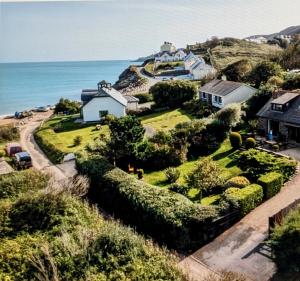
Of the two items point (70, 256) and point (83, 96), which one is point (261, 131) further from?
point (83, 96)

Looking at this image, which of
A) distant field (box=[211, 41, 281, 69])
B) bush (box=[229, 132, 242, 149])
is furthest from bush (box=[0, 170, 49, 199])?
distant field (box=[211, 41, 281, 69])

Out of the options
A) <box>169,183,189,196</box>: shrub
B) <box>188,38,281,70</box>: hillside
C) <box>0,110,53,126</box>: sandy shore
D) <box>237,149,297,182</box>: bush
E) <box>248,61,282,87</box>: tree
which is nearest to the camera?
<box>169,183,189,196</box>: shrub

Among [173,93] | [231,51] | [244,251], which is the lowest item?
[244,251]

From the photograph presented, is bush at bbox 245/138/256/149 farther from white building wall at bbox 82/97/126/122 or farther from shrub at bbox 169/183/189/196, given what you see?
white building wall at bbox 82/97/126/122

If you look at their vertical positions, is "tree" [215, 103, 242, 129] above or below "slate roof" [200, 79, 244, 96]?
below

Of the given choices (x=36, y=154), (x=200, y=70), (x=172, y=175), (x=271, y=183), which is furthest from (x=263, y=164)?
(x=200, y=70)

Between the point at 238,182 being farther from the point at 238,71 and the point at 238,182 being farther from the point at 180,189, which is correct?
the point at 238,71
